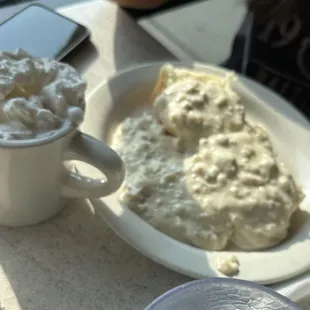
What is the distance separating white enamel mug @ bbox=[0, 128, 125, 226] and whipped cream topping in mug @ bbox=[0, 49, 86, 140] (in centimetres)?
1

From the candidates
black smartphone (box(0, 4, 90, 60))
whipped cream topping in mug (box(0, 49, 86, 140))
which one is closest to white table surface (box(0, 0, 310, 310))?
whipped cream topping in mug (box(0, 49, 86, 140))

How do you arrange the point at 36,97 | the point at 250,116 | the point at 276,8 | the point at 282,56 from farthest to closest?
1. the point at 282,56
2. the point at 276,8
3. the point at 250,116
4. the point at 36,97

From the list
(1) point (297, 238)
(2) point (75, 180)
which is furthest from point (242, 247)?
(2) point (75, 180)

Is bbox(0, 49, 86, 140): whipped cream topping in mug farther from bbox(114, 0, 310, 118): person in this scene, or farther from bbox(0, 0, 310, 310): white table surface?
bbox(114, 0, 310, 118): person

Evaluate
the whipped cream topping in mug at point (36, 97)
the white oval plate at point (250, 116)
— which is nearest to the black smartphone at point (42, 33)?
the white oval plate at point (250, 116)

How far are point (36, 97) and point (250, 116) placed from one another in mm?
321

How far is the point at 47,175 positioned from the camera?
50 centimetres

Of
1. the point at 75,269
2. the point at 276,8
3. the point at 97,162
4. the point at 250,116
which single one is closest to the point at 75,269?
the point at 75,269

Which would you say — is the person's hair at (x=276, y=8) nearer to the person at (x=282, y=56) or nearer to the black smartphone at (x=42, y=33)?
the person at (x=282, y=56)

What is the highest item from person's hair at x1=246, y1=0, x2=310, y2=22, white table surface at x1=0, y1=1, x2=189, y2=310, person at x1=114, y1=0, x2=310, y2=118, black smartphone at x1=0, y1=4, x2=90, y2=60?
person's hair at x1=246, y1=0, x2=310, y2=22

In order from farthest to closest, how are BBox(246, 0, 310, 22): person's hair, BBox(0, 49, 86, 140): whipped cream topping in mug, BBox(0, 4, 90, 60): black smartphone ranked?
BBox(246, 0, 310, 22): person's hair < BBox(0, 4, 90, 60): black smartphone < BBox(0, 49, 86, 140): whipped cream topping in mug

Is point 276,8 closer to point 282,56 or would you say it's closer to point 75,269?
point 282,56

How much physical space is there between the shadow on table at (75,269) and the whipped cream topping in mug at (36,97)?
125 millimetres

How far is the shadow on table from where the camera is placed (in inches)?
19.7
